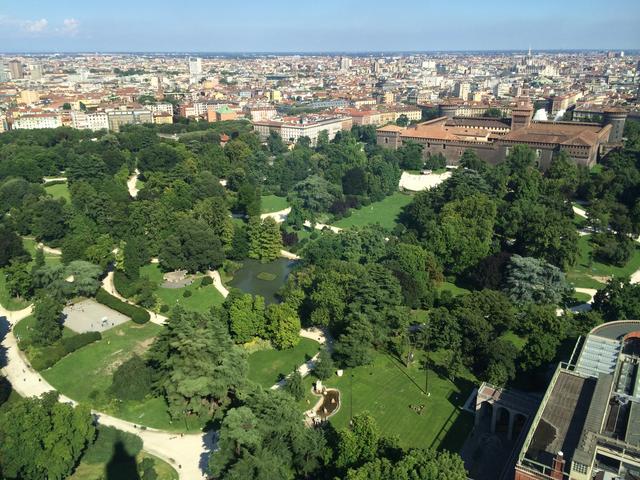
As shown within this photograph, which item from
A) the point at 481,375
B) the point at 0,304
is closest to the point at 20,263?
the point at 0,304

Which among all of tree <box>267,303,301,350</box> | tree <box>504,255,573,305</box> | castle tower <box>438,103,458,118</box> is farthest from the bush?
castle tower <box>438,103,458,118</box>

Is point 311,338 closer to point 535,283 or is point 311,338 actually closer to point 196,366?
point 196,366

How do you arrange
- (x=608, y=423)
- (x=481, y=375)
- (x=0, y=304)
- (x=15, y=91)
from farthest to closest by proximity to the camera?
(x=15, y=91) < (x=0, y=304) < (x=481, y=375) < (x=608, y=423)

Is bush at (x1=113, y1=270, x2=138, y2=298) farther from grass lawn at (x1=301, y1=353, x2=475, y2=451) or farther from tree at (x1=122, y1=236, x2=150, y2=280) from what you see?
grass lawn at (x1=301, y1=353, x2=475, y2=451)

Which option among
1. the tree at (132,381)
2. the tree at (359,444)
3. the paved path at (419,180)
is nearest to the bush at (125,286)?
the tree at (132,381)

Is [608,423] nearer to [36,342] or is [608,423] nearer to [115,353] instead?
[115,353]

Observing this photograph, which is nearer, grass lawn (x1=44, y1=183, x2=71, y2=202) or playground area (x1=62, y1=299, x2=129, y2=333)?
playground area (x1=62, y1=299, x2=129, y2=333)

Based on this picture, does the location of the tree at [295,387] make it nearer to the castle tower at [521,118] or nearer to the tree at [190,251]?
the tree at [190,251]
